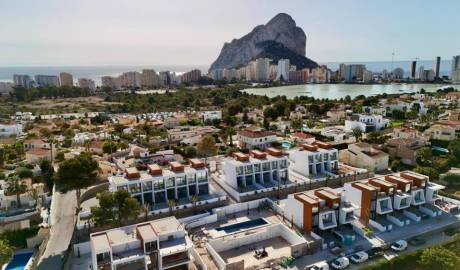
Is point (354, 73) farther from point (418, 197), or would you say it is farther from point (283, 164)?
point (418, 197)

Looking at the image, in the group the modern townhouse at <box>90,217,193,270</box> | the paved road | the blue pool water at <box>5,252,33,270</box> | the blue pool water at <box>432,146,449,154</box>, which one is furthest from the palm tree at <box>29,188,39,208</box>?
the blue pool water at <box>432,146,449,154</box>

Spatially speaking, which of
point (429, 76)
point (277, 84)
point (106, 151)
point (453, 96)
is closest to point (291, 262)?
Result: point (106, 151)

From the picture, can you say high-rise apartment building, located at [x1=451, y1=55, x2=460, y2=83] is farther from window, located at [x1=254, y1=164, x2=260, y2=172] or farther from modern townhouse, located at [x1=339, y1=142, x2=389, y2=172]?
window, located at [x1=254, y1=164, x2=260, y2=172]

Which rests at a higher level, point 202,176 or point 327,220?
point 202,176

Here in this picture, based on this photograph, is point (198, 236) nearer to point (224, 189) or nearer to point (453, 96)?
point (224, 189)

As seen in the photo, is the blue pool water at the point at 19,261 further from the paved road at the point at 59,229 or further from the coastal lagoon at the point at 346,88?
the coastal lagoon at the point at 346,88

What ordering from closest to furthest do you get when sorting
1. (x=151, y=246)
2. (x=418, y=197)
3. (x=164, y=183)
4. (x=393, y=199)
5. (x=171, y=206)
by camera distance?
(x=151, y=246)
(x=393, y=199)
(x=171, y=206)
(x=418, y=197)
(x=164, y=183)

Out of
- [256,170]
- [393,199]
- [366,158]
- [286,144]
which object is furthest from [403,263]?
[286,144]
